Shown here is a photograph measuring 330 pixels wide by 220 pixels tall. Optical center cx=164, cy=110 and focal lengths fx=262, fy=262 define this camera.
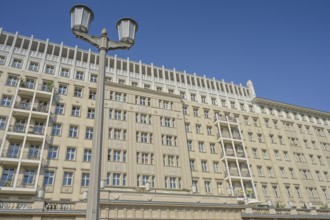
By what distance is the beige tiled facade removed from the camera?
26859 millimetres

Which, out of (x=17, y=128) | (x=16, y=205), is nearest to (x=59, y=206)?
(x=16, y=205)

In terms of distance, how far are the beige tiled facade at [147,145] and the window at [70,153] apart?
158 millimetres

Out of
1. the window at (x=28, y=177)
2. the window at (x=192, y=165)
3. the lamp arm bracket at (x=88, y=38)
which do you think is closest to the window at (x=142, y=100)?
the window at (x=192, y=165)

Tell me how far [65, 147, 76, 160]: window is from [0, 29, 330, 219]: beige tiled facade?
0.16 m

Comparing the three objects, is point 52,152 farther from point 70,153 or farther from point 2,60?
point 2,60

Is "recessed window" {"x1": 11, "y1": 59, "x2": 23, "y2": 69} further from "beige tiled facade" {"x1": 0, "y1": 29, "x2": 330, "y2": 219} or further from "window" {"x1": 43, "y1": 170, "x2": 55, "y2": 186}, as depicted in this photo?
"window" {"x1": 43, "y1": 170, "x2": 55, "y2": 186}

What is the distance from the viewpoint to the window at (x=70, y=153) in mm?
31494

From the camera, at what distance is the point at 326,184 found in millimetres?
44281

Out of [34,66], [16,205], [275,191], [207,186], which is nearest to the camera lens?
[16,205]

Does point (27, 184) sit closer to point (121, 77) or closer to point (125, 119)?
point (125, 119)

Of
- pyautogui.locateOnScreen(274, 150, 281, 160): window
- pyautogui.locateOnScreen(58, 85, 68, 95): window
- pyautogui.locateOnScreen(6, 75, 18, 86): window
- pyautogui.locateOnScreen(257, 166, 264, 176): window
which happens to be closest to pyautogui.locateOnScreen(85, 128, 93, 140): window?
pyautogui.locateOnScreen(58, 85, 68, 95): window

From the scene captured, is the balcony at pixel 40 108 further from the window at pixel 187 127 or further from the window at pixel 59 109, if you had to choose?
the window at pixel 187 127

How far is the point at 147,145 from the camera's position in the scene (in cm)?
3494

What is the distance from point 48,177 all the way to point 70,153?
3743 millimetres
